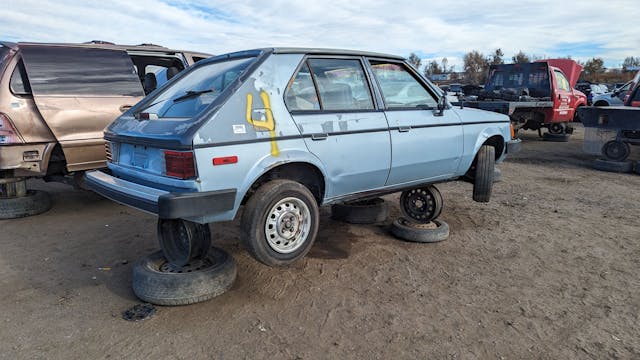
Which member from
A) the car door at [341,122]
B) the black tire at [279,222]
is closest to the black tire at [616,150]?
the car door at [341,122]

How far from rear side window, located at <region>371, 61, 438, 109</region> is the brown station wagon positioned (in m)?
3.32

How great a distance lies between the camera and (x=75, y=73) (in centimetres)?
522

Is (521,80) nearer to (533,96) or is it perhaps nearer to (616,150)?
(533,96)

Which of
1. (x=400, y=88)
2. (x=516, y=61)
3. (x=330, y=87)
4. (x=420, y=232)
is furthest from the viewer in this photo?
(x=516, y=61)

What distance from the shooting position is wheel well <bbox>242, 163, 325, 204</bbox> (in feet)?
11.0

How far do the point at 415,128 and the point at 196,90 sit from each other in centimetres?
197

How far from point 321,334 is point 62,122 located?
404cm

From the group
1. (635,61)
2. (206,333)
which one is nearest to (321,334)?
(206,333)

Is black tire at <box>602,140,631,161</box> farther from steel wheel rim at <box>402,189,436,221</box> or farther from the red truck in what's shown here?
steel wheel rim at <box>402,189,436,221</box>

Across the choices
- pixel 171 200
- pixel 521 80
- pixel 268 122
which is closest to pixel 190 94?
pixel 268 122

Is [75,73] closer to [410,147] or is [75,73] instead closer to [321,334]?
[410,147]

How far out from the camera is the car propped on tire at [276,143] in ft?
9.50

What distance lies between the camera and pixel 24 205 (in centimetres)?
531

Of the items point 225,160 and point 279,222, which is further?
point 279,222
